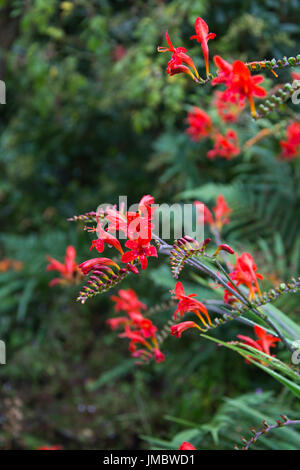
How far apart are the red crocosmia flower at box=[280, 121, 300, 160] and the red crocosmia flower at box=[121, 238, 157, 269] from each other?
1.43 metres

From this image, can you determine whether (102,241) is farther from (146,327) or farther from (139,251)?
(146,327)

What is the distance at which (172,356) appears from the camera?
240 cm

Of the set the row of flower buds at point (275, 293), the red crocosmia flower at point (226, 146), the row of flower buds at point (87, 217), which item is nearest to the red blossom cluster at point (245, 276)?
the row of flower buds at point (275, 293)

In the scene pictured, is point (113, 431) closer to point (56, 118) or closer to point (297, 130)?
point (297, 130)

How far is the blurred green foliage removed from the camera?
2.22 metres

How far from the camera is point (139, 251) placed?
83cm

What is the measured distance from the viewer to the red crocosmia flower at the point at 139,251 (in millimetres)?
821

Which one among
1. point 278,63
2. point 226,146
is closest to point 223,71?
point 278,63

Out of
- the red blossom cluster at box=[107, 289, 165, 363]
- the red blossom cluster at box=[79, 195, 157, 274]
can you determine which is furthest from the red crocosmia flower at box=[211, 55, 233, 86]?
the red blossom cluster at box=[107, 289, 165, 363]

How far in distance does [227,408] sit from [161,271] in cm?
74

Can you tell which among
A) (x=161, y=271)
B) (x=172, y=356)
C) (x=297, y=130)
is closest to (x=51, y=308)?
(x=172, y=356)

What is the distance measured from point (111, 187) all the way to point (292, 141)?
5.13 ft

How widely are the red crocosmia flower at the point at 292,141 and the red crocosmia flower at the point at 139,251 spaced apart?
143cm

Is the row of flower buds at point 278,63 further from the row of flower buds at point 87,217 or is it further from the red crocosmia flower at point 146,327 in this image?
the red crocosmia flower at point 146,327
